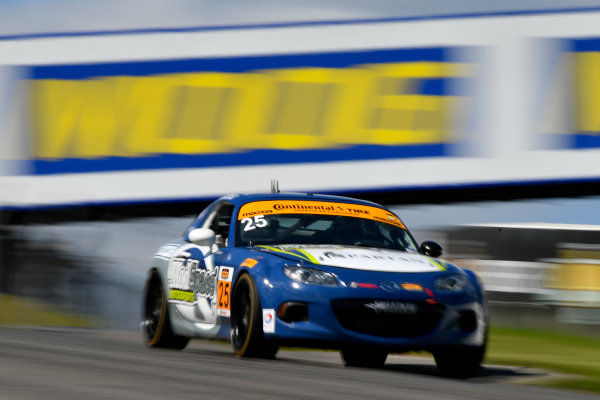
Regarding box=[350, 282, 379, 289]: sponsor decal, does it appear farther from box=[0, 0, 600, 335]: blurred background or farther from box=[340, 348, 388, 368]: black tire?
box=[0, 0, 600, 335]: blurred background

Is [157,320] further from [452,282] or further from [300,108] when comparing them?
[300,108]

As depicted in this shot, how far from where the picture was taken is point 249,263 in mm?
8398

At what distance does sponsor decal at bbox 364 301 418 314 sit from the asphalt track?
428 millimetres

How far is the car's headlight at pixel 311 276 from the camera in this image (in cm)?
800

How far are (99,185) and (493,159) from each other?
8152 mm

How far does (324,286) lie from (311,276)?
0.13 metres

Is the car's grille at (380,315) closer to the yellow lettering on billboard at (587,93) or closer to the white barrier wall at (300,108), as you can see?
the white barrier wall at (300,108)

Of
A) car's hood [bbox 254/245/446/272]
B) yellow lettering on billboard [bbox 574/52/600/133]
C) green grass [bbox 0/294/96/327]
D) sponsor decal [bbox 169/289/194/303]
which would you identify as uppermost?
car's hood [bbox 254/245/446/272]

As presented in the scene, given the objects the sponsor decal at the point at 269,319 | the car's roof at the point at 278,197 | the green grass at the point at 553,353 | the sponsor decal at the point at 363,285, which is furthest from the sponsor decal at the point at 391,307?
the car's roof at the point at 278,197

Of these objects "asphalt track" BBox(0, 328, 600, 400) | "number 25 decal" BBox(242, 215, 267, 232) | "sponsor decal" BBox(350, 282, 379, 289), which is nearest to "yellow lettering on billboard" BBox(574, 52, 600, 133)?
"asphalt track" BBox(0, 328, 600, 400)

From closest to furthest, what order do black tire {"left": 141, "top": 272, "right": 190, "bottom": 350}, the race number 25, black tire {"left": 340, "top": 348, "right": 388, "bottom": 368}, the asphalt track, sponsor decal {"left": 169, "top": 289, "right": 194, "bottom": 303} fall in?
the asphalt track, the race number 25, sponsor decal {"left": 169, "top": 289, "right": 194, "bottom": 303}, black tire {"left": 340, "top": 348, "right": 388, "bottom": 368}, black tire {"left": 141, "top": 272, "right": 190, "bottom": 350}

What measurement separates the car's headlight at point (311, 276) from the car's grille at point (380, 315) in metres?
0.15

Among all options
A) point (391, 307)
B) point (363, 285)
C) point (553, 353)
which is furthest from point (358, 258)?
point (553, 353)

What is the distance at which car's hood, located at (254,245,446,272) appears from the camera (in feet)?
26.8
